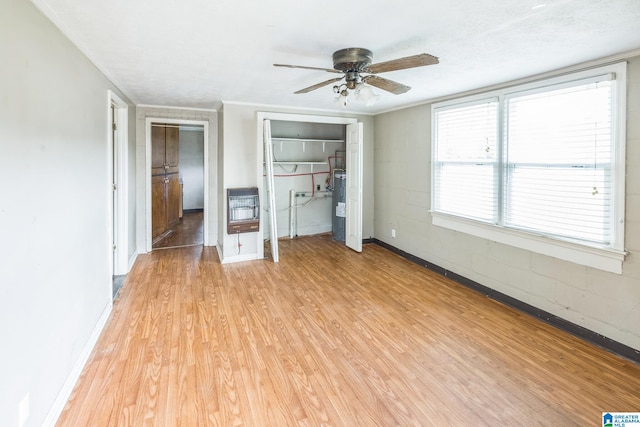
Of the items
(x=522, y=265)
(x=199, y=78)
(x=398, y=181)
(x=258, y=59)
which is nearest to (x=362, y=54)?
(x=258, y=59)

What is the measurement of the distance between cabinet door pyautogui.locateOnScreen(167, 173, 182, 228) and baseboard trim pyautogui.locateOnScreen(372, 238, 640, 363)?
515 cm

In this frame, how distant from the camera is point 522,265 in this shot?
132 inches

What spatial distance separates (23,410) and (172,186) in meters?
6.08

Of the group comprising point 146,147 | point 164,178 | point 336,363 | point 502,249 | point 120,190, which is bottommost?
point 336,363

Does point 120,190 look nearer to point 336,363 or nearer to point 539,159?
point 336,363

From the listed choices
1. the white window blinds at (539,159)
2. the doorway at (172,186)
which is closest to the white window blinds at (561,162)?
the white window blinds at (539,159)

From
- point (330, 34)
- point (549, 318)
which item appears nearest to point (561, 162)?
point (549, 318)

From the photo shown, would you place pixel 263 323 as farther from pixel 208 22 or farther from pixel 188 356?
pixel 208 22

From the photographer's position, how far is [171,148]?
271 inches

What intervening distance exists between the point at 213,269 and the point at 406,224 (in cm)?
288

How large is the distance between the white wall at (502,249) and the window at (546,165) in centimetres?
8

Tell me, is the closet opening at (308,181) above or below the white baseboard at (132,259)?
above

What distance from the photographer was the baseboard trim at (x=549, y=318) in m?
2.58

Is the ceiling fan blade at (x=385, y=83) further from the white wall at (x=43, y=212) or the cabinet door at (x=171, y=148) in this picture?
the cabinet door at (x=171, y=148)
